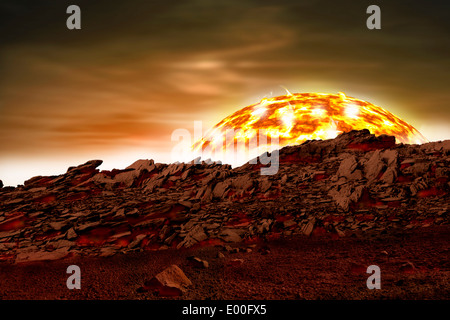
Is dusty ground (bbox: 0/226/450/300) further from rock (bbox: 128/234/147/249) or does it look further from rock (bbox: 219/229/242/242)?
rock (bbox: 128/234/147/249)

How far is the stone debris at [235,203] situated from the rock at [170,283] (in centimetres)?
466

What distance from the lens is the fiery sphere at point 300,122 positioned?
33666 millimetres

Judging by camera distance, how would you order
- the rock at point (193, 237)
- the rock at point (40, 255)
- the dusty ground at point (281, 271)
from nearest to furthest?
1. the dusty ground at point (281, 271)
2. the rock at point (40, 255)
3. the rock at point (193, 237)

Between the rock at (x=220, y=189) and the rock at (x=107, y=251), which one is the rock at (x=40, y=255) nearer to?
the rock at (x=107, y=251)

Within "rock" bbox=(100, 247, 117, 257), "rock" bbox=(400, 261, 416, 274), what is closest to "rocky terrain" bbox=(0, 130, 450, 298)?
"rock" bbox=(100, 247, 117, 257)

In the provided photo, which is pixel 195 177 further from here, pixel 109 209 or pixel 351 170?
pixel 351 170

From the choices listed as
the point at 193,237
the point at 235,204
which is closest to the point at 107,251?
the point at 193,237

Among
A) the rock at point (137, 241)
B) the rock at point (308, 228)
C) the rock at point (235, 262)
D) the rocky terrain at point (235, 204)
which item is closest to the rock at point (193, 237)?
the rocky terrain at point (235, 204)

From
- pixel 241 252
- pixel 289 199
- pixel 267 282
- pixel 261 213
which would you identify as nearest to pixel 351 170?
pixel 289 199

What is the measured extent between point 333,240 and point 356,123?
2213cm

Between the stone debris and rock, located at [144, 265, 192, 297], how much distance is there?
466 centimetres

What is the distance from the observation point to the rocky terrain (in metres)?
17.0

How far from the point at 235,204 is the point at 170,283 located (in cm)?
932
